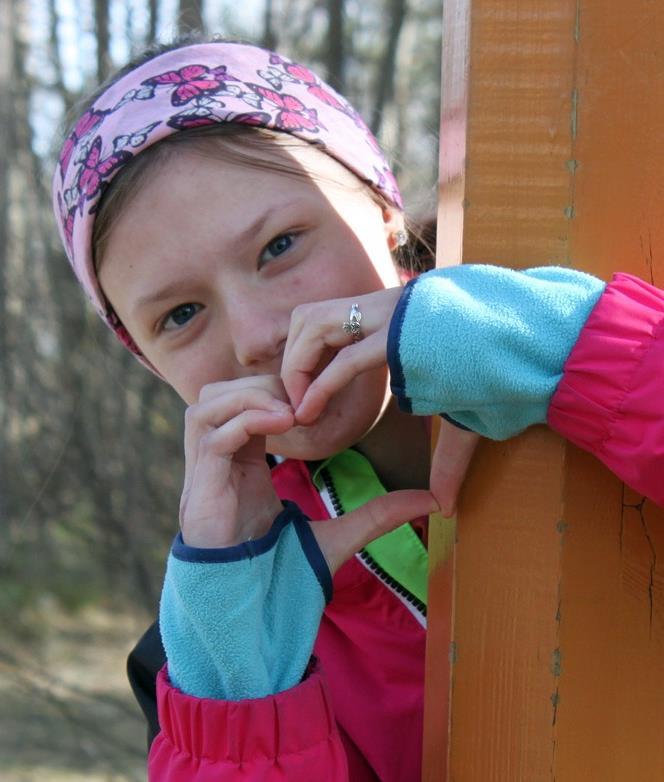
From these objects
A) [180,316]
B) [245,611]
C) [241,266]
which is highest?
[241,266]

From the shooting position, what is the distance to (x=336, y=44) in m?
4.29

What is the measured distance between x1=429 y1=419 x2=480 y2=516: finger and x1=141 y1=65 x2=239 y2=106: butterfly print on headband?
762mm

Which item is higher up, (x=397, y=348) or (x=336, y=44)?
(x=397, y=348)

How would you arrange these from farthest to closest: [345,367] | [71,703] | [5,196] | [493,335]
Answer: [71,703], [5,196], [345,367], [493,335]

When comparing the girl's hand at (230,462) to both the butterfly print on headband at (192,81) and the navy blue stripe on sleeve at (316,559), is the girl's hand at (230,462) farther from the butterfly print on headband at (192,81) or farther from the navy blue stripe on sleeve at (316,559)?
the butterfly print on headband at (192,81)

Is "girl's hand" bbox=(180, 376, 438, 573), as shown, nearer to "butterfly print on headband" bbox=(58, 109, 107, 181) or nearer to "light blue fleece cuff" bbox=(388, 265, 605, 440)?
"light blue fleece cuff" bbox=(388, 265, 605, 440)

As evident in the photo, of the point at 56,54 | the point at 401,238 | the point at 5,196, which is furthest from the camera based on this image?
the point at 5,196

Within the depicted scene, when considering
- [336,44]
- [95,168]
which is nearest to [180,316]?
[95,168]

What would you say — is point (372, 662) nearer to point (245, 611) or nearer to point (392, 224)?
point (245, 611)

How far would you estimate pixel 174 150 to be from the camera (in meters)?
1.60

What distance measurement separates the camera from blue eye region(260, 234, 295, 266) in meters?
1.53

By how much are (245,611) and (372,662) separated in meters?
0.45

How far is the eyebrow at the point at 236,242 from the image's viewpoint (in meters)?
1.50

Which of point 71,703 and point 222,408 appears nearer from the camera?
point 222,408
